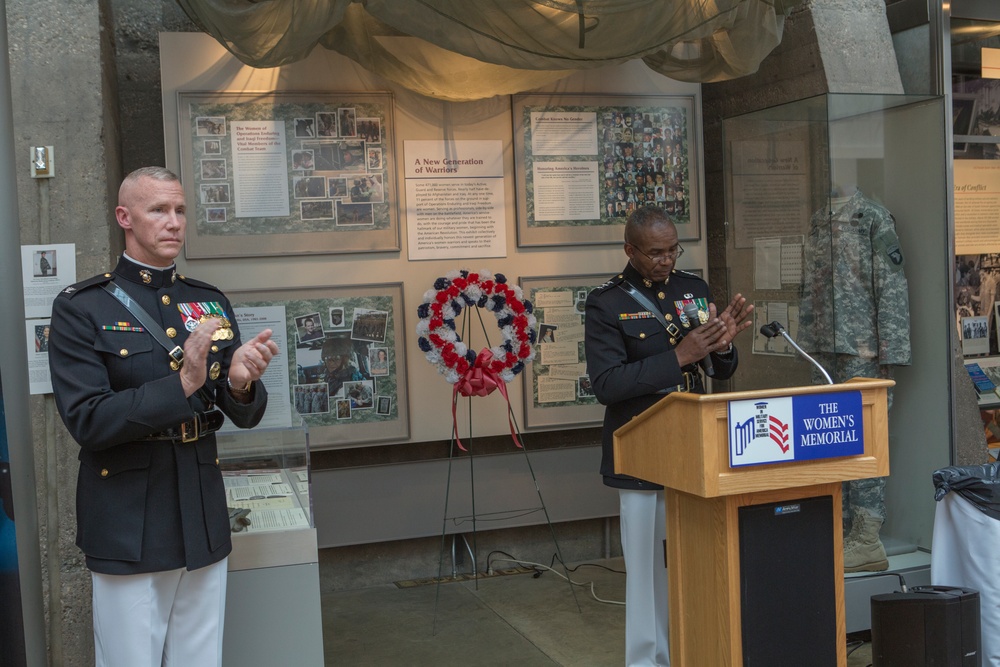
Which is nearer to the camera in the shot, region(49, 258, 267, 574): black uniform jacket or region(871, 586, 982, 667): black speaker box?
region(49, 258, 267, 574): black uniform jacket

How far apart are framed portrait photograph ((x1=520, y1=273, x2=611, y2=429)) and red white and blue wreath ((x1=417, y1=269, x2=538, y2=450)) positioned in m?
0.56

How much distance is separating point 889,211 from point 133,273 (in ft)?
11.6

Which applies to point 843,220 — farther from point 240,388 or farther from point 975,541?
point 240,388

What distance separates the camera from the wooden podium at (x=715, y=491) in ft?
8.71

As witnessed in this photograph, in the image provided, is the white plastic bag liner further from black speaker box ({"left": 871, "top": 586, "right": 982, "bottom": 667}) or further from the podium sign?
the podium sign

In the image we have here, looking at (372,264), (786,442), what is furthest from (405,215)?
(786,442)

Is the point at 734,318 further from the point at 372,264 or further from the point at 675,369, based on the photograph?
the point at 372,264

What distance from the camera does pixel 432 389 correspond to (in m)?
5.12

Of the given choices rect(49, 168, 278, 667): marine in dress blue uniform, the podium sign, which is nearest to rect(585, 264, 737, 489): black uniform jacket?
the podium sign

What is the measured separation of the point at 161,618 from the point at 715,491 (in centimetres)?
157

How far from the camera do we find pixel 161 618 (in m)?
2.71

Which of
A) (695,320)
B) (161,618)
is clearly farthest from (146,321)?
(695,320)

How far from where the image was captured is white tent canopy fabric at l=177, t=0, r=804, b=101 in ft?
12.6

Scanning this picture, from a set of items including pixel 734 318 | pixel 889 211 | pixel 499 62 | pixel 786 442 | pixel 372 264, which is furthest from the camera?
pixel 372 264
